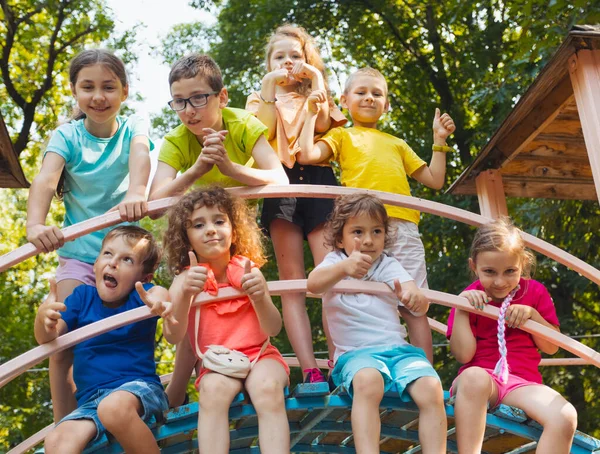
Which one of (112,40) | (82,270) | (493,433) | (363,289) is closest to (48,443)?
(82,270)

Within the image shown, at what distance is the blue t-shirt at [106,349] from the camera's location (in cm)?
335

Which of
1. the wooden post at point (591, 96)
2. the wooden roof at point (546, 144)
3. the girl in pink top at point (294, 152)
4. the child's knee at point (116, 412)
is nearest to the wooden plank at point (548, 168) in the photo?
the wooden roof at point (546, 144)

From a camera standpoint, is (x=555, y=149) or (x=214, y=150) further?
(x=555, y=149)

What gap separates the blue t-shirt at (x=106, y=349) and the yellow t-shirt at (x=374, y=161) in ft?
4.40

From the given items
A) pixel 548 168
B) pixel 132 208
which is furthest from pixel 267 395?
pixel 548 168

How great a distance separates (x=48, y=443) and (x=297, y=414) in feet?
3.55

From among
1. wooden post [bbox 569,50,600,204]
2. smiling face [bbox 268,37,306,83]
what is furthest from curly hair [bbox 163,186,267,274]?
wooden post [bbox 569,50,600,204]

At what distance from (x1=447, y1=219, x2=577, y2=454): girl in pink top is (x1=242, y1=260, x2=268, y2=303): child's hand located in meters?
0.89

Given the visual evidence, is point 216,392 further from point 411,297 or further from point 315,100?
point 315,100

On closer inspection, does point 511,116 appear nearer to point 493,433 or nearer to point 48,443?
point 493,433

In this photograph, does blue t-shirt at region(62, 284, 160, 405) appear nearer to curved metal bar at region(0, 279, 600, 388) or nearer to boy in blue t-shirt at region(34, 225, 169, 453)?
boy in blue t-shirt at region(34, 225, 169, 453)

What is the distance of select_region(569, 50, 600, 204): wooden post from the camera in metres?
4.01

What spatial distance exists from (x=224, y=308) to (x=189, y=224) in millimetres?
402

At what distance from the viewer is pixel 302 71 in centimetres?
444
